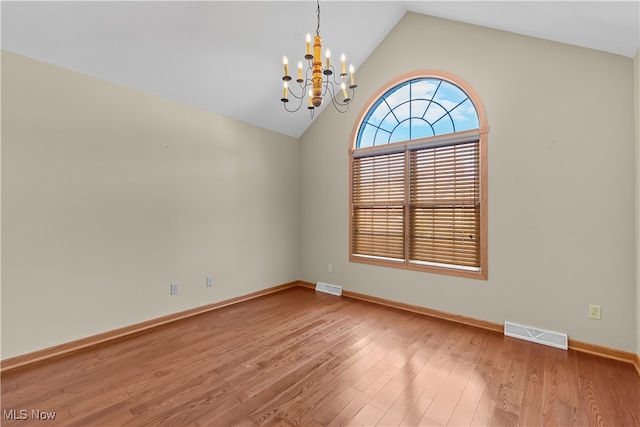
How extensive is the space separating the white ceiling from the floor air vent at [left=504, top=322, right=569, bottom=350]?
2.48 metres

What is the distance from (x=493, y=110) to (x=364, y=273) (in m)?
2.49

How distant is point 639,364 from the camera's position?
215 cm

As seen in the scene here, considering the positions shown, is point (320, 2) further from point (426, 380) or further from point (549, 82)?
point (426, 380)

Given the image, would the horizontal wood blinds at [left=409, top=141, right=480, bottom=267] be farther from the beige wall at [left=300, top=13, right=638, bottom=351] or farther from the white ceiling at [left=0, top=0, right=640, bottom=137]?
the white ceiling at [left=0, top=0, right=640, bottom=137]

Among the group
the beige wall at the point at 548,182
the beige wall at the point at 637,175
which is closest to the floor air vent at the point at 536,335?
the beige wall at the point at 548,182

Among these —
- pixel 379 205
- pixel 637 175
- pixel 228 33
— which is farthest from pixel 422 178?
pixel 228 33

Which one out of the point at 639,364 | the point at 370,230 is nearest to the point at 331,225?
the point at 370,230

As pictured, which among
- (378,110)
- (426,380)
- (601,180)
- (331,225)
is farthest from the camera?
(331,225)

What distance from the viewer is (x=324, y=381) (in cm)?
202

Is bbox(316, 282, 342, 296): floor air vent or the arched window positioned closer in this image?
the arched window

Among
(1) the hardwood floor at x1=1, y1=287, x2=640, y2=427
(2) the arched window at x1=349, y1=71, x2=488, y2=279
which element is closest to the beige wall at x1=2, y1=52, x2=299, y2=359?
(1) the hardwood floor at x1=1, y1=287, x2=640, y2=427

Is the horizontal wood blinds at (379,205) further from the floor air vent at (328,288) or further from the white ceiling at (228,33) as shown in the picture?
the white ceiling at (228,33)

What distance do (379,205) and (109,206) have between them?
3.09 meters

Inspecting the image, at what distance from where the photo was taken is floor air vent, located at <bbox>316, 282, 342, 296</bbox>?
13.7 ft
